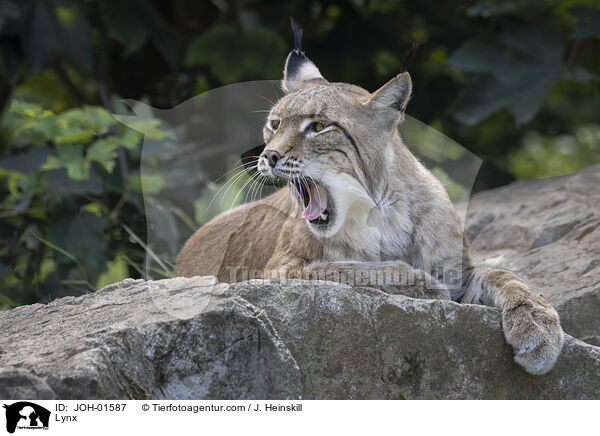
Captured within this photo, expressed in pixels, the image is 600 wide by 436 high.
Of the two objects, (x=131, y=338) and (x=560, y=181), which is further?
(x=560, y=181)

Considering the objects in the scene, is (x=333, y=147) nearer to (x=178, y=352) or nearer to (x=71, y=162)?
(x=178, y=352)

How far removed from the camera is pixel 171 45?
765cm

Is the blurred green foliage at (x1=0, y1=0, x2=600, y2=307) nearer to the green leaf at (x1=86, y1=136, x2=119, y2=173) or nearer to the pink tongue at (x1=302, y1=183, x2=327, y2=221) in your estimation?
the green leaf at (x1=86, y1=136, x2=119, y2=173)

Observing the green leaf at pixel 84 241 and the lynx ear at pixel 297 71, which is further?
the green leaf at pixel 84 241


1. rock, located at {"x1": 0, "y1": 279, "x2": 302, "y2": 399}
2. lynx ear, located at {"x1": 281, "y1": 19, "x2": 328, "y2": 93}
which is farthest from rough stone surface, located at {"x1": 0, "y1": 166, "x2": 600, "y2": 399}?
lynx ear, located at {"x1": 281, "y1": 19, "x2": 328, "y2": 93}

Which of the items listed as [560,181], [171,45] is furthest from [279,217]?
[171,45]

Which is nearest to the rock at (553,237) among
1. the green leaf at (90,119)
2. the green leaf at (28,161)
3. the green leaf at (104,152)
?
the green leaf at (104,152)

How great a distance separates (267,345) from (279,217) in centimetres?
142

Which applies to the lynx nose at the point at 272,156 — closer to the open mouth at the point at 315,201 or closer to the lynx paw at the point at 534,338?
the open mouth at the point at 315,201

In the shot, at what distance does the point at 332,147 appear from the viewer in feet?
12.1

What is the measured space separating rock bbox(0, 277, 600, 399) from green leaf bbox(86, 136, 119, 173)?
2876 millimetres

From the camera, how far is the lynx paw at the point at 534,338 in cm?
330

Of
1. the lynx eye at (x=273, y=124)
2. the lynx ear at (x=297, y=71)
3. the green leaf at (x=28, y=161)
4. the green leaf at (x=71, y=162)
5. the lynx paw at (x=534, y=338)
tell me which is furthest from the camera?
the green leaf at (x=28, y=161)

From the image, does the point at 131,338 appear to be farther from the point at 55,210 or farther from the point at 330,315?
the point at 55,210
